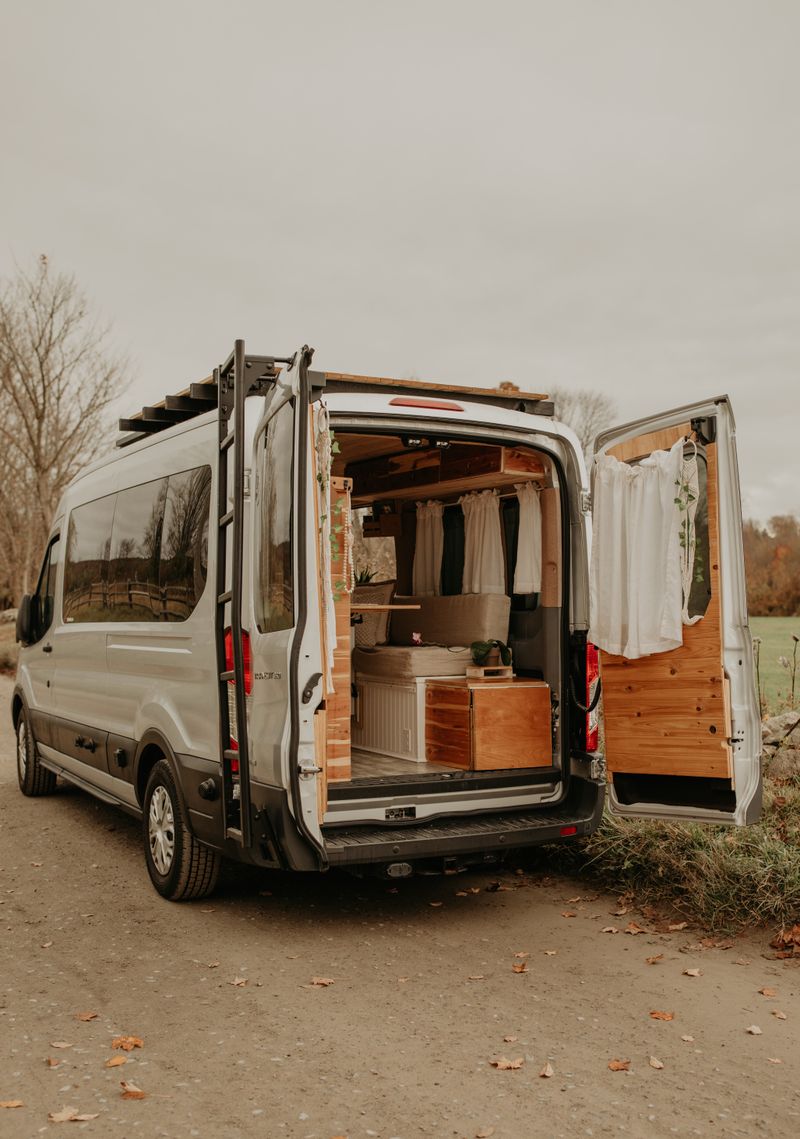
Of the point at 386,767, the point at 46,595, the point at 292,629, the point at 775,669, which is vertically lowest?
the point at 386,767

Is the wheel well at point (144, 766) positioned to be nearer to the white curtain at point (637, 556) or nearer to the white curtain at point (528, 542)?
the white curtain at point (528, 542)

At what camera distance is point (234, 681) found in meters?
5.07

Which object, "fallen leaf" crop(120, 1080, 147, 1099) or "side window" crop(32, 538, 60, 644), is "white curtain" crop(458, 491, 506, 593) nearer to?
"side window" crop(32, 538, 60, 644)

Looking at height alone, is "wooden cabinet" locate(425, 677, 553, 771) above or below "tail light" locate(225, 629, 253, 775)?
below

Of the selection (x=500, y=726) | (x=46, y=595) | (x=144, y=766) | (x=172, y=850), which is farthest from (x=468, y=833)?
(x=46, y=595)

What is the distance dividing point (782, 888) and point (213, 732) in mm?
2981

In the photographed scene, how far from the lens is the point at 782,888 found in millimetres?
5434

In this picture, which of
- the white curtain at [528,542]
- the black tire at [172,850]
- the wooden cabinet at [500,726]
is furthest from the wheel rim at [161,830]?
the white curtain at [528,542]

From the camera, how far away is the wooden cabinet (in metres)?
6.12

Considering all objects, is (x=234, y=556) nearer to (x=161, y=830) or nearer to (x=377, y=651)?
(x=161, y=830)

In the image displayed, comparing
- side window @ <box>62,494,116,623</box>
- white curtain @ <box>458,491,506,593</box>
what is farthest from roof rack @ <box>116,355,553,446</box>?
white curtain @ <box>458,491,506,593</box>

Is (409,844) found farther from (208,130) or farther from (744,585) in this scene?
(208,130)

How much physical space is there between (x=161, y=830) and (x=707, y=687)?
307cm

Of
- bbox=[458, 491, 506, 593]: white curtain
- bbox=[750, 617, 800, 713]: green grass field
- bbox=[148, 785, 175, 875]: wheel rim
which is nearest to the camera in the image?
bbox=[148, 785, 175, 875]: wheel rim
